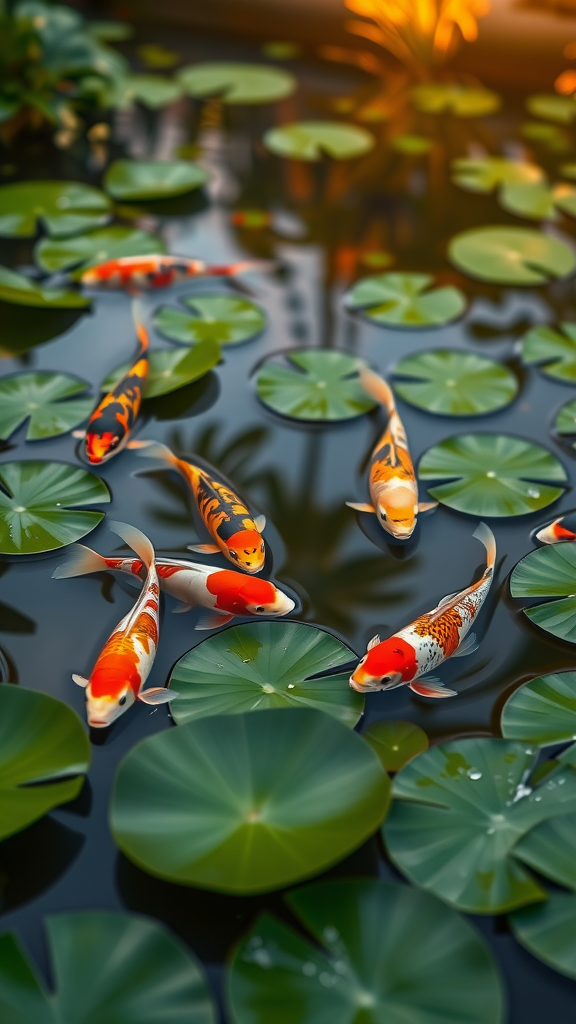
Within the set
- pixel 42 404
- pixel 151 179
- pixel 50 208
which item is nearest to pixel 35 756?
pixel 42 404

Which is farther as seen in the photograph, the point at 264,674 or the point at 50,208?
the point at 50,208

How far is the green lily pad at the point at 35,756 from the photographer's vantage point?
134 centimetres

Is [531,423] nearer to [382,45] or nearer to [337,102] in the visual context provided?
[337,102]

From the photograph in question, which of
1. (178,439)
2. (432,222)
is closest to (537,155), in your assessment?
(432,222)

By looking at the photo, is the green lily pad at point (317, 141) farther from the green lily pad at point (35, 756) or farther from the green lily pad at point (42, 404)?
the green lily pad at point (35, 756)

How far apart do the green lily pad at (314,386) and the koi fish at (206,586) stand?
0.62 meters

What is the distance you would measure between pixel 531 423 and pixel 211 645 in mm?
1049

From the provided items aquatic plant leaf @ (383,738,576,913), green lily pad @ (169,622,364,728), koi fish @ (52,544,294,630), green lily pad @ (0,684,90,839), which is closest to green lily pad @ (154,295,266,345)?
koi fish @ (52,544,294,630)

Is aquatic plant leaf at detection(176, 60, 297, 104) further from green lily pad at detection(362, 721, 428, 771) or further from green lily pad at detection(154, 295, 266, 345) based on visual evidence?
green lily pad at detection(362, 721, 428, 771)

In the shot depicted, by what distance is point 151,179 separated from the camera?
3148 millimetres

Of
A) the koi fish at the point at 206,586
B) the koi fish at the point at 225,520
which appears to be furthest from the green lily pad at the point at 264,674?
the koi fish at the point at 225,520

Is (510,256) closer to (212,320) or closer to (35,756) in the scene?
(212,320)

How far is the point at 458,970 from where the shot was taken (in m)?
1.20

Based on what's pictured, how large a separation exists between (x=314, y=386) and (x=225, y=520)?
0.61 metres
